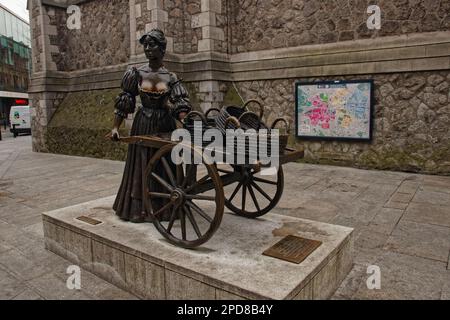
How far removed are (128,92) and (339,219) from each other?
2.94m

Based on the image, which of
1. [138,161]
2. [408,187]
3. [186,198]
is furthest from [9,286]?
[408,187]

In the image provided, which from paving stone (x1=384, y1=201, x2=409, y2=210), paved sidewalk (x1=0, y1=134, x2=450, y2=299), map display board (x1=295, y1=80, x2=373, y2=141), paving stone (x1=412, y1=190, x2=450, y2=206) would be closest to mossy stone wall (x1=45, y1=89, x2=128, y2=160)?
paved sidewalk (x1=0, y1=134, x2=450, y2=299)

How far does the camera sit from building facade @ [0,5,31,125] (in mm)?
38219

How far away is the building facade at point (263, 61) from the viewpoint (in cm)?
711

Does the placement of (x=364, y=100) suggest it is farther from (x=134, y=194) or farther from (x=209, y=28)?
(x=134, y=194)

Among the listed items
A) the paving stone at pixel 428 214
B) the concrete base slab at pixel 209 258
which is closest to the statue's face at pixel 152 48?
the concrete base slab at pixel 209 258

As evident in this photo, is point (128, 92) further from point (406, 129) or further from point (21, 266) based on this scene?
point (406, 129)

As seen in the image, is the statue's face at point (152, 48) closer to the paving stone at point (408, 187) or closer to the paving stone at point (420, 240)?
the paving stone at point (420, 240)

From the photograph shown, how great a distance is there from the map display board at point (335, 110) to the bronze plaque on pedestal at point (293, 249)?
5.49m

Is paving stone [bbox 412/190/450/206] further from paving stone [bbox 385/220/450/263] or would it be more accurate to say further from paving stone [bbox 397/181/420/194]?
paving stone [bbox 385/220/450/263]

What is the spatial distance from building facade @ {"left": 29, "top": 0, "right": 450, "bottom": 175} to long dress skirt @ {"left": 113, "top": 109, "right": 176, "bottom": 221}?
5511 millimetres

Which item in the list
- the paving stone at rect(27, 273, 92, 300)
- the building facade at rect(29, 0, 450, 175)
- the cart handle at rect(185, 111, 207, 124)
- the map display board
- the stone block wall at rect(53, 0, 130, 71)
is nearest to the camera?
the paving stone at rect(27, 273, 92, 300)

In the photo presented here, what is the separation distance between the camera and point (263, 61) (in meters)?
9.09

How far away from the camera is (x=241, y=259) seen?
260cm
